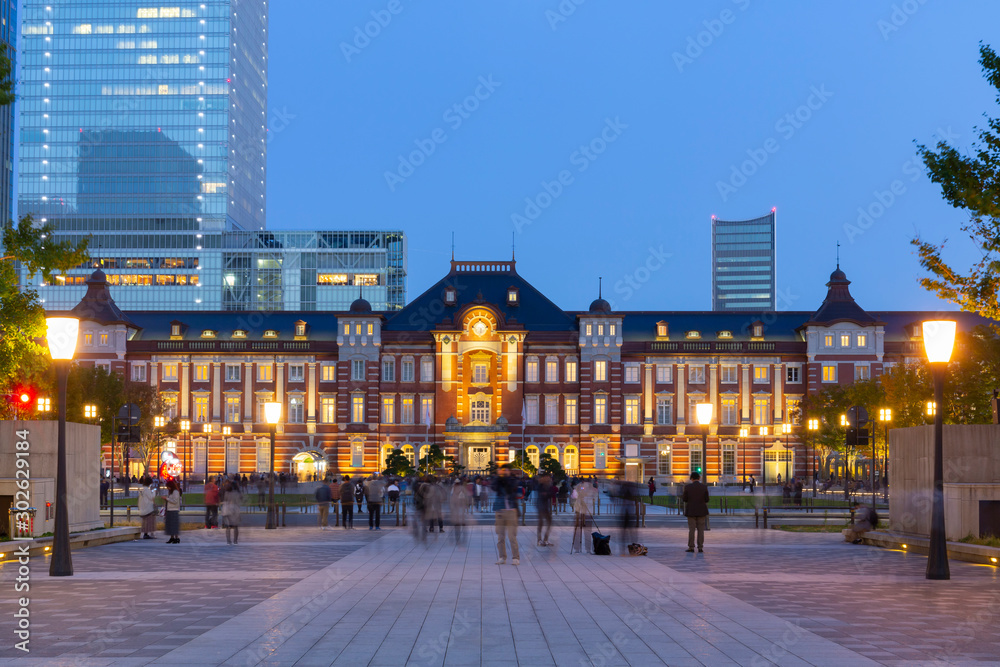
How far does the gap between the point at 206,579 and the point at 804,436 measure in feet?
226

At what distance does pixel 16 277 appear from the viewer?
29.1 metres

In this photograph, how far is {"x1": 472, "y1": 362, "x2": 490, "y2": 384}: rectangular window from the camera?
90.6m

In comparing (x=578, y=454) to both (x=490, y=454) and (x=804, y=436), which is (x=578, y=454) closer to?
(x=490, y=454)

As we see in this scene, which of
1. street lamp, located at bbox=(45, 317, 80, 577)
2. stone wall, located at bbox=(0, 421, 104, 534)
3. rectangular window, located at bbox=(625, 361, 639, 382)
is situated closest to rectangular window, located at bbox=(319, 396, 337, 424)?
rectangular window, located at bbox=(625, 361, 639, 382)

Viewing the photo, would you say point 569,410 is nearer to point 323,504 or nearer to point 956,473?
point 323,504

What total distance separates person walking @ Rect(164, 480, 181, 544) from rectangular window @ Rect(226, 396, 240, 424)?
62516mm

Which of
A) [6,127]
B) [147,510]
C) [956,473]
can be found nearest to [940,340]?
[956,473]

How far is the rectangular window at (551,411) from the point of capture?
296ft

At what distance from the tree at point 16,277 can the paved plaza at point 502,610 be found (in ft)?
21.2

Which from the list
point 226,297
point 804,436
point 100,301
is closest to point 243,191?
point 226,297

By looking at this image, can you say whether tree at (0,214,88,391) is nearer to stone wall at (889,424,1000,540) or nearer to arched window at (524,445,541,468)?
stone wall at (889,424,1000,540)

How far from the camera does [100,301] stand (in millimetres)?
92438

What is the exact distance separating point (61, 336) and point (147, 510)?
39.0 feet

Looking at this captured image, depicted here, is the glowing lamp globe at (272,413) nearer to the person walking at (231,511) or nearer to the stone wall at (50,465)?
the person walking at (231,511)
